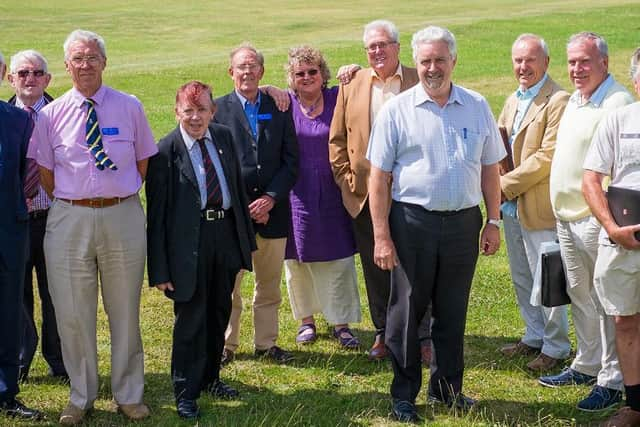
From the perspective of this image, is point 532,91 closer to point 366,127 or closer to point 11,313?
point 366,127

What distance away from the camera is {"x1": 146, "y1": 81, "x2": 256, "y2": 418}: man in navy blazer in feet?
22.4

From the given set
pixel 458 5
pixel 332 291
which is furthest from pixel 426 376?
pixel 458 5

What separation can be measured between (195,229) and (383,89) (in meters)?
2.04

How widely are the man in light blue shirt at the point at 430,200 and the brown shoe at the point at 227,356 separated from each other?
5.37 feet

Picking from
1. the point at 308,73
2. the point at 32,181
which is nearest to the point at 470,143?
the point at 308,73

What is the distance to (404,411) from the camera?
684cm

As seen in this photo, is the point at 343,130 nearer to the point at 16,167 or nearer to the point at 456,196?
the point at 456,196

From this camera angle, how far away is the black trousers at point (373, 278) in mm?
8219

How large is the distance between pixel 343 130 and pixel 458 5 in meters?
34.0

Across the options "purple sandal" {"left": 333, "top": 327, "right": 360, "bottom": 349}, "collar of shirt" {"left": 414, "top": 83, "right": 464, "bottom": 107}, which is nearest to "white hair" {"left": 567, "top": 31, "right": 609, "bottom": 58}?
"collar of shirt" {"left": 414, "top": 83, "right": 464, "bottom": 107}

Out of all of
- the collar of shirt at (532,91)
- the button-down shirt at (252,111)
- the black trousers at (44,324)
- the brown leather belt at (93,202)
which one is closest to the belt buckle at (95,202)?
the brown leather belt at (93,202)

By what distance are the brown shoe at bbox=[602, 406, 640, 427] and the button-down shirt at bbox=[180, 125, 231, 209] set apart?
2795mm

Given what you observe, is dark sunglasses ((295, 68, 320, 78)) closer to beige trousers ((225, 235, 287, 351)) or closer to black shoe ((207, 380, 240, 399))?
beige trousers ((225, 235, 287, 351))

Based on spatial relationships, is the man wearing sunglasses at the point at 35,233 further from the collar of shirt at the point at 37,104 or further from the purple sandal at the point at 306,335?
the purple sandal at the point at 306,335
